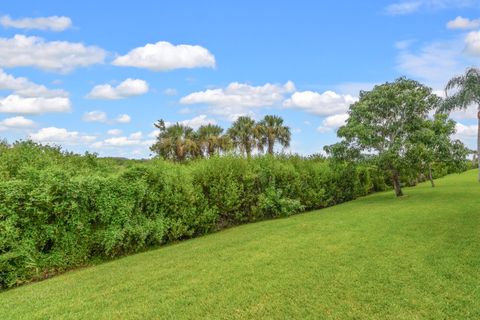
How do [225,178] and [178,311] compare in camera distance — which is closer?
[178,311]

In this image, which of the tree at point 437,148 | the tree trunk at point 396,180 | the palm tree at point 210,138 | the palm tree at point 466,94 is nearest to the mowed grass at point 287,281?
the tree at point 437,148

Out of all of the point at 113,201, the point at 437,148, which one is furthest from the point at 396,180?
the point at 113,201

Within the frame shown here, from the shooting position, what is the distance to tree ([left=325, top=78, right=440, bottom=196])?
1380 centimetres

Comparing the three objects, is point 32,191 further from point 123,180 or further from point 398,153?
point 398,153

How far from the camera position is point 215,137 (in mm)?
37062

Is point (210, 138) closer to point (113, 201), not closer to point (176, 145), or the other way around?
point (176, 145)

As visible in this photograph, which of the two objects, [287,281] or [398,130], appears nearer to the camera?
[287,281]

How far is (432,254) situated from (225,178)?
607 cm

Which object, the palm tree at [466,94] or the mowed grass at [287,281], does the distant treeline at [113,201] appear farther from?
the palm tree at [466,94]

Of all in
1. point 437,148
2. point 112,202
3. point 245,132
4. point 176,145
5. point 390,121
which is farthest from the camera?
point 245,132

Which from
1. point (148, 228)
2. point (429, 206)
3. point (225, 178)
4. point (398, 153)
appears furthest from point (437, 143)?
point (148, 228)

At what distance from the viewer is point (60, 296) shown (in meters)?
5.27

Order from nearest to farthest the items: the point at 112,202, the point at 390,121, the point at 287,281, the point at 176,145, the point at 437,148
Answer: the point at 287,281, the point at 112,202, the point at 437,148, the point at 390,121, the point at 176,145

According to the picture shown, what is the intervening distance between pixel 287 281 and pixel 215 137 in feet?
106
